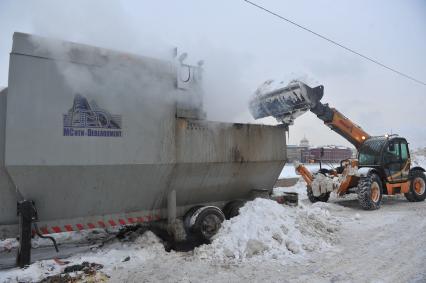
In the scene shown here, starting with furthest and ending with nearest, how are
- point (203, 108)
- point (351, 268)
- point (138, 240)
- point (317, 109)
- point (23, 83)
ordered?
point (317, 109) → point (203, 108) → point (138, 240) → point (351, 268) → point (23, 83)

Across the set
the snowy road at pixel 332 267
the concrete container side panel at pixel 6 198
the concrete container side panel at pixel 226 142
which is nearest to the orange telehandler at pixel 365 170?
the concrete container side panel at pixel 226 142

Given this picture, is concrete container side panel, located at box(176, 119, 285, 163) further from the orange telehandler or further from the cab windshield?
the cab windshield

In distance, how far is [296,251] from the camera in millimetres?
6301

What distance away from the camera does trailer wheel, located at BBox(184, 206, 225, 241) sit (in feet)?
22.5

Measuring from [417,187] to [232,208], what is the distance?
945 centimetres

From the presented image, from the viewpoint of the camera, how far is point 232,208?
309 inches

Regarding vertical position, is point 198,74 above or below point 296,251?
above

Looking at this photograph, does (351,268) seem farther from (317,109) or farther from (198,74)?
(317,109)

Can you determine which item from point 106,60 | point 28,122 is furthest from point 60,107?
point 106,60

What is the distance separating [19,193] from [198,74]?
3900mm

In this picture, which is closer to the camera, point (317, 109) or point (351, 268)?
point (351, 268)

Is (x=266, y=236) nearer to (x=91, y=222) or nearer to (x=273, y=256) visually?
(x=273, y=256)

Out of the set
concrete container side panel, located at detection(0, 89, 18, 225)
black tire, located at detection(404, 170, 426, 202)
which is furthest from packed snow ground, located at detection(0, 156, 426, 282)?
black tire, located at detection(404, 170, 426, 202)

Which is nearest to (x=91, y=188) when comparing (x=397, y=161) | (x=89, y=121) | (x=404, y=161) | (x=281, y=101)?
(x=89, y=121)
